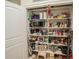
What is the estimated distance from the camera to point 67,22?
123 inches

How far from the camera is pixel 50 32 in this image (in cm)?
335

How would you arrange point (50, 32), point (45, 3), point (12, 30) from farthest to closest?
point (50, 32), point (45, 3), point (12, 30)

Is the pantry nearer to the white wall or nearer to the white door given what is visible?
the white wall

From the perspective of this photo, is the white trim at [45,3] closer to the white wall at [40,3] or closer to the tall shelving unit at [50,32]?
the white wall at [40,3]

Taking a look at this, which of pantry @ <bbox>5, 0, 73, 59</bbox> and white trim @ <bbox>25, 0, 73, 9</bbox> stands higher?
white trim @ <bbox>25, 0, 73, 9</bbox>

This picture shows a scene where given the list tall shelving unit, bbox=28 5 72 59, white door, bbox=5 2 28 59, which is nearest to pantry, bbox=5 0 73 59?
tall shelving unit, bbox=28 5 72 59

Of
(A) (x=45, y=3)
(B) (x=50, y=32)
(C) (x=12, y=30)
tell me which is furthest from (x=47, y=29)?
(C) (x=12, y=30)

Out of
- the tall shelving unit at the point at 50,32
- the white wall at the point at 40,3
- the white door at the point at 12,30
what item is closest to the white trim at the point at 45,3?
the white wall at the point at 40,3

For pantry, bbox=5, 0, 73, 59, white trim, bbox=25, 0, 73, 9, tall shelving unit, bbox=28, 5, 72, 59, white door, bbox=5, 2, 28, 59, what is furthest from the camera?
tall shelving unit, bbox=28, 5, 72, 59

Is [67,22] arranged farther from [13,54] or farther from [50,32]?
[13,54]

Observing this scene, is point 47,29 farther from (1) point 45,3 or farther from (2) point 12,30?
(2) point 12,30

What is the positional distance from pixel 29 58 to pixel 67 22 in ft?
5.25

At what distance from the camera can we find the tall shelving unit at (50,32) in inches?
123

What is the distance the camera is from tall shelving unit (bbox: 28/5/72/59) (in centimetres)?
313
